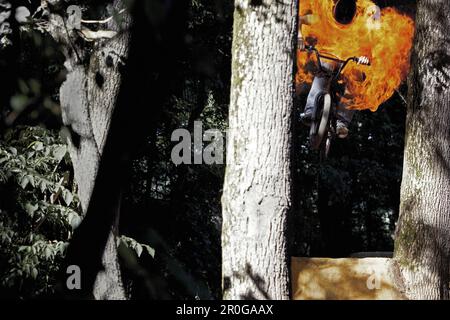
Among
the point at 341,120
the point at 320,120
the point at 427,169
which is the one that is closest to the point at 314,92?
the point at 320,120

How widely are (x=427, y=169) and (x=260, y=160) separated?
73.8 inches

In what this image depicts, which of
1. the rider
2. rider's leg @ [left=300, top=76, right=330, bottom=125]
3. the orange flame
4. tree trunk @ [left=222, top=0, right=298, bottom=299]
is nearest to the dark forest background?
tree trunk @ [left=222, top=0, right=298, bottom=299]

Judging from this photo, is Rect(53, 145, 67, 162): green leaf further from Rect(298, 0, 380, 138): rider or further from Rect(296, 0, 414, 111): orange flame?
Rect(296, 0, 414, 111): orange flame

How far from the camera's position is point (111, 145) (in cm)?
258

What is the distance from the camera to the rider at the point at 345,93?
845 cm

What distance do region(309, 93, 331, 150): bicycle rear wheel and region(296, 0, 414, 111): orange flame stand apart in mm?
928

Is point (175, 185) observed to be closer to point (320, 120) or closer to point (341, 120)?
point (320, 120)

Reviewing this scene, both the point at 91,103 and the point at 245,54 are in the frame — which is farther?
the point at 91,103

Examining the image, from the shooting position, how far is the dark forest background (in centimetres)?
323

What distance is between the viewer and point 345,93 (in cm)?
938

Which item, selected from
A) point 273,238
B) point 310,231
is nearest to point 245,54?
point 273,238

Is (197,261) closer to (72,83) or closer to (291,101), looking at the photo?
(72,83)
